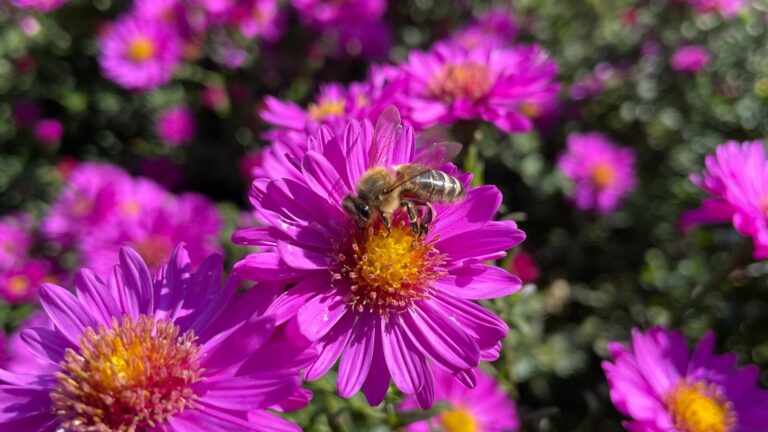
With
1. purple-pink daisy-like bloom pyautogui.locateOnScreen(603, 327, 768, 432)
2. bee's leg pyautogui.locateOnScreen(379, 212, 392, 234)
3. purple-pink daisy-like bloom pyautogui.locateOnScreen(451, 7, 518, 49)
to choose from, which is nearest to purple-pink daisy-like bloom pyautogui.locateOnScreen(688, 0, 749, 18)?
purple-pink daisy-like bloom pyautogui.locateOnScreen(451, 7, 518, 49)

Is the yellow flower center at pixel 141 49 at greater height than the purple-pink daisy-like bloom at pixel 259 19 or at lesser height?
lesser

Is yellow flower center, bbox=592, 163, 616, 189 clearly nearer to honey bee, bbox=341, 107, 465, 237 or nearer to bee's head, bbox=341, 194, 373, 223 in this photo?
honey bee, bbox=341, 107, 465, 237

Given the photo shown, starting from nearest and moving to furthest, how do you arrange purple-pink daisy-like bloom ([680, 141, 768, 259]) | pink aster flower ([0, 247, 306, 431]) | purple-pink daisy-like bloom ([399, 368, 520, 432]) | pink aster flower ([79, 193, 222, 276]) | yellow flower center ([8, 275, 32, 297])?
pink aster flower ([0, 247, 306, 431]) < purple-pink daisy-like bloom ([680, 141, 768, 259]) < purple-pink daisy-like bloom ([399, 368, 520, 432]) < pink aster flower ([79, 193, 222, 276]) < yellow flower center ([8, 275, 32, 297])

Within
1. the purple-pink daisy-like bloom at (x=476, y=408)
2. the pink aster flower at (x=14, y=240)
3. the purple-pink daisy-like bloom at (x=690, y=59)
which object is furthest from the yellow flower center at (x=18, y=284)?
the purple-pink daisy-like bloom at (x=690, y=59)

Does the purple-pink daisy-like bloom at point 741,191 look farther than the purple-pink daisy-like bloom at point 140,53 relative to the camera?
No

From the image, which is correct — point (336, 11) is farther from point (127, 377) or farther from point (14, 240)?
point (127, 377)

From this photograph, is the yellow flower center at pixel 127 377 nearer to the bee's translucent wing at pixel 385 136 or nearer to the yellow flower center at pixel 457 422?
the bee's translucent wing at pixel 385 136

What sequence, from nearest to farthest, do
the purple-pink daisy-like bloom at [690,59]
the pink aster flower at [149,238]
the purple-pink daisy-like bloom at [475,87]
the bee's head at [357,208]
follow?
the bee's head at [357,208]
the purple-pink daisy-like bloom at [475,87]
the pink aster flower at [149,238]
the purple-pink daisy-like bloom at [690,59]

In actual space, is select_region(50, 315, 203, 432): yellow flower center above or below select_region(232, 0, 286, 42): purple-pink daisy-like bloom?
below
